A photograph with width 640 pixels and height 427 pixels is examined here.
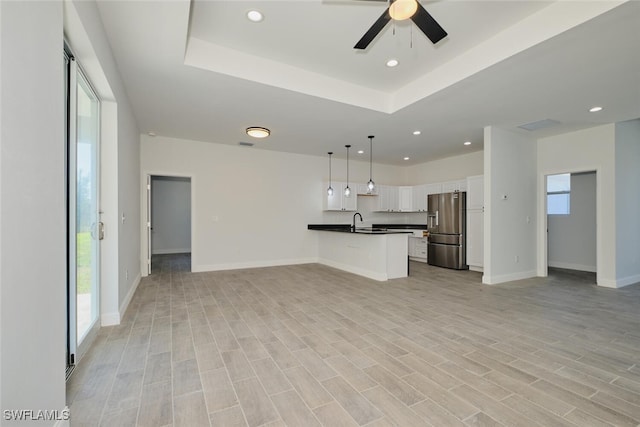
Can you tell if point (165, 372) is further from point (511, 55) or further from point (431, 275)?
point (431, 275)

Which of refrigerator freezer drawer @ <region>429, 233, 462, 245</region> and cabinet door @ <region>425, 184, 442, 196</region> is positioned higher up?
cabinet door @ <region>425, 184, 442, 196</region>

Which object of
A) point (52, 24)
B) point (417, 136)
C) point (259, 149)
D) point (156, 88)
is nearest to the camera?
point (52, 24)

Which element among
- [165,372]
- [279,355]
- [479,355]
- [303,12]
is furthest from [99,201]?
[479,355]

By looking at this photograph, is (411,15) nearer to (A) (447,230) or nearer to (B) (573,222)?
(A) (447,230)

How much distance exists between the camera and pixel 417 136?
5.69 meters

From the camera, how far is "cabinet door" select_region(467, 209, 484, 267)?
6141 mm

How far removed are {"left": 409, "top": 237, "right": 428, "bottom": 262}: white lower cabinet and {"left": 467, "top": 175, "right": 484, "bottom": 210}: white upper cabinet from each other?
1.71 metres

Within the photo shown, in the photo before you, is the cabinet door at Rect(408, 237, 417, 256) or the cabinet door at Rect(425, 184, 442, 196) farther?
the cabinet door at Rect(408, 237, 417, 256)

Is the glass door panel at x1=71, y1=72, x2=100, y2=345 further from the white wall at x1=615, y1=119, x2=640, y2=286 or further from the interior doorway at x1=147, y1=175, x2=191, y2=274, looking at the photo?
the white wall at x1=615, y1=119, x2=640, y2=286

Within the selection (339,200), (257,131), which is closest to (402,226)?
(339,200)

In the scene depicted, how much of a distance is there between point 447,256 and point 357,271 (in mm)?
2423

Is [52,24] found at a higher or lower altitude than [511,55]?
lower

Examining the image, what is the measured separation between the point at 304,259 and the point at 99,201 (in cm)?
489

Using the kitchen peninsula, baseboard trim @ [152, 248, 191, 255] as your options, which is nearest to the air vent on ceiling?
the kitchen peninsula
